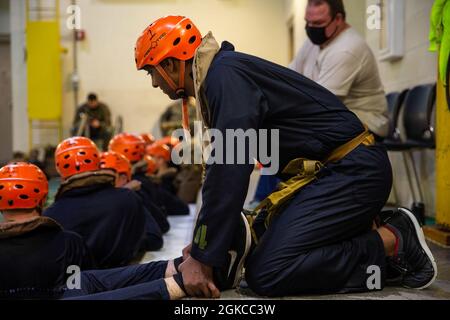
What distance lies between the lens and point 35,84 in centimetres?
1317

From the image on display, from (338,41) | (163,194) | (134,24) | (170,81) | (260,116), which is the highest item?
(134,24)

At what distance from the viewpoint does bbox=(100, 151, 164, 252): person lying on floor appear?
→ 4484 mm

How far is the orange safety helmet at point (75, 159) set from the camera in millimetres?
3639

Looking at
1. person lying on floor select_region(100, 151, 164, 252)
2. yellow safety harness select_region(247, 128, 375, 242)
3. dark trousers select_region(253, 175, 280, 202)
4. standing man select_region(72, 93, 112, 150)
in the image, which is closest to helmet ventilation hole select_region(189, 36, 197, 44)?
yellow safety harness select_region(247, 128, 375, 242)

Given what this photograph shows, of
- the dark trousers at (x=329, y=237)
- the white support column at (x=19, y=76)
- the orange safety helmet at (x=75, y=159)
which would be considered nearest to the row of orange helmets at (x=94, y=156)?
the orange safety helmet at (x=75, y=159)

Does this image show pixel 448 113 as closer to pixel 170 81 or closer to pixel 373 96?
pixel 373 96

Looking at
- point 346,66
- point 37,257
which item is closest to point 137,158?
point 346,66

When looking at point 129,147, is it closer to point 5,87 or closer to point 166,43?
point 166,43

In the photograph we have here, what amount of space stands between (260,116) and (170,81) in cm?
44

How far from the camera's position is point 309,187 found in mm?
2396

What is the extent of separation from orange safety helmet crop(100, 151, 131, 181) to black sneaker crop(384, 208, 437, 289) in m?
2.62

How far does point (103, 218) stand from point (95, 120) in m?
9.26

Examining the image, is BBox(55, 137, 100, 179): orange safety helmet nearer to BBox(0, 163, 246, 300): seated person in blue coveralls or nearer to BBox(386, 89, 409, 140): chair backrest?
BBox(0, 163, 246, 300): seated person in blue coveralls
